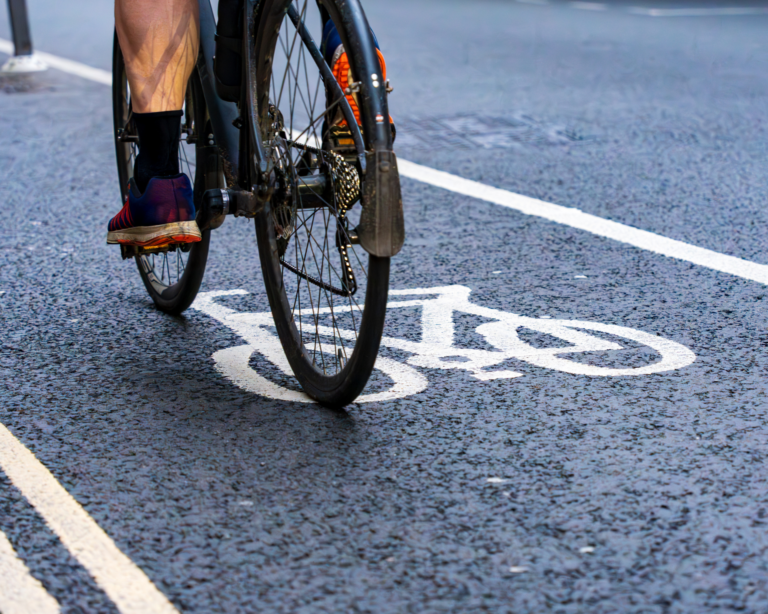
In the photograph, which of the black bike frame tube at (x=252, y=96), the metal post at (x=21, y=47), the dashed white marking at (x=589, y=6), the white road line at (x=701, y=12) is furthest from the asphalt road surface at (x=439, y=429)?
the dashed white marking at (x=589, y=6)

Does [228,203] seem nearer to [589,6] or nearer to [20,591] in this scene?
[20,591]

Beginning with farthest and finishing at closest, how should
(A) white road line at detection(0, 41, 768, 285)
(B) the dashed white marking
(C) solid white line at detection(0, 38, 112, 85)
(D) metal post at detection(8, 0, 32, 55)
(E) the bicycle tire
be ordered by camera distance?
(B) the dashed white marking
(D) metal post at detection(8, 0, 32, 55)
(C) solid white line at detection(0, 38, 112, 85)
(A) white road line at detection(0, 41, 768, 285)
(E) the bicycle tire

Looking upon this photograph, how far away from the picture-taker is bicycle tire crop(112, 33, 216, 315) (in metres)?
3.03

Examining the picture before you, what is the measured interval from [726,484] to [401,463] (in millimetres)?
699

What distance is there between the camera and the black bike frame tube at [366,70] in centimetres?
218

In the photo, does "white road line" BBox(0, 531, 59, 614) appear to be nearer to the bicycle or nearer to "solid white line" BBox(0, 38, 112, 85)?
the bicycle

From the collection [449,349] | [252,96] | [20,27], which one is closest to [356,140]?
[252,96]

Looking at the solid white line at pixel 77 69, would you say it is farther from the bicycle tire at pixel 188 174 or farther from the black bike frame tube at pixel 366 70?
the black bike frame tube at pixel 366 70

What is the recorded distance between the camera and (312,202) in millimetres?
2535

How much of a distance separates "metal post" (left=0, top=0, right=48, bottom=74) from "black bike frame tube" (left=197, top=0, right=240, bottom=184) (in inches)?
242

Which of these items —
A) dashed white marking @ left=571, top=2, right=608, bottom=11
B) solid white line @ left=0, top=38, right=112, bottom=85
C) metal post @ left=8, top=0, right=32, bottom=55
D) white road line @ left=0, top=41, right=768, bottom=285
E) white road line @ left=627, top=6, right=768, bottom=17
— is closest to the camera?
Result: white road line @ left=0, top=41, right=768, bottom=285

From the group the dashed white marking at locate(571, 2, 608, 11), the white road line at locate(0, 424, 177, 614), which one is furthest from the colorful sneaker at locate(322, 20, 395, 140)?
the dashed white marking at locate(571, 2, 608, 11)

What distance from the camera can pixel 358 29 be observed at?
2.21 m

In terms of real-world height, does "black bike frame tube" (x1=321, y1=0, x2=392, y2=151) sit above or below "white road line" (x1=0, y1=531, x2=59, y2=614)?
above
